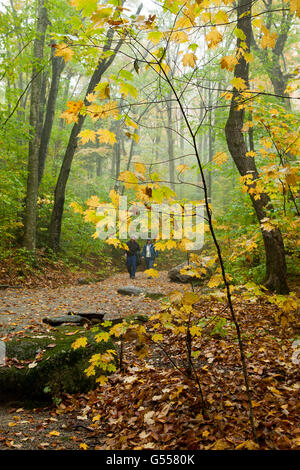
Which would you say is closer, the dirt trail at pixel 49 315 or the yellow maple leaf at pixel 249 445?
the yellow maple leaf at pixel 249 445

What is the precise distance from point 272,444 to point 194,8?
348 cm

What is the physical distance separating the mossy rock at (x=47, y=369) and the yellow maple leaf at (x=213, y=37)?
3.32 m

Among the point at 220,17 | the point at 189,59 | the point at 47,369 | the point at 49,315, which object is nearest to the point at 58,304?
the point at 49,315

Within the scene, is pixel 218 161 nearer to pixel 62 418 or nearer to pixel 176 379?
pixel 176 379

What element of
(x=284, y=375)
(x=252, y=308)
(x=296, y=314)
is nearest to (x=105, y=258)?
(x=252, y=308)

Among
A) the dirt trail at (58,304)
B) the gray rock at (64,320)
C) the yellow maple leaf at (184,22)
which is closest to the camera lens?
the yellow maple leaf at (184,22)

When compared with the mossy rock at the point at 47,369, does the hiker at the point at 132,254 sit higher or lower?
higher

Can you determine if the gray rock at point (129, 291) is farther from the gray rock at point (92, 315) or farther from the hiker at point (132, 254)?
the hiker at point (132, 254)
